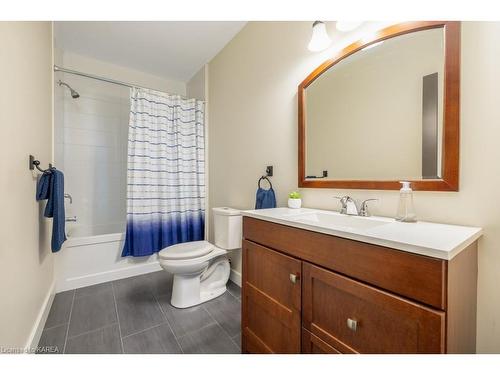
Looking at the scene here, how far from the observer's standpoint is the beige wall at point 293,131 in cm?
82

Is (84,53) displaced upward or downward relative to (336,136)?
upward

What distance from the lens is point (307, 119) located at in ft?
4.84

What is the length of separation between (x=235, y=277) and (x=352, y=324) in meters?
1.57

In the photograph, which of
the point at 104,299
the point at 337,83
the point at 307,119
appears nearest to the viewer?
the point at 337,83

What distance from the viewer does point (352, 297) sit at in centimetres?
75

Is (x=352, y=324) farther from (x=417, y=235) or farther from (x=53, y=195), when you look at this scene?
(x=53, y=195)

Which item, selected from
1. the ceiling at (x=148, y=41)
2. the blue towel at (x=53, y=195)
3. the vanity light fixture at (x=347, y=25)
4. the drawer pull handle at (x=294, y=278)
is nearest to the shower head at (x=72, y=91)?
the ceiling at (x=148, y=41)

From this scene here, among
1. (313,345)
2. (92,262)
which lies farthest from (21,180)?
(313,345)

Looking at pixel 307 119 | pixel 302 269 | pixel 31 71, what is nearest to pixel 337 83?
pixel 307 119

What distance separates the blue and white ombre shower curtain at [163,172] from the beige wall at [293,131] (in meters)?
0.24

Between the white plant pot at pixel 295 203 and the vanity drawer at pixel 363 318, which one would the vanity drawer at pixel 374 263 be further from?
the white plant pot at pixel 295 203

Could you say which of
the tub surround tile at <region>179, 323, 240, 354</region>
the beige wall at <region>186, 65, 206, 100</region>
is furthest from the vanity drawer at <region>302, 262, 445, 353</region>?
the beige wall at <region>186, 65, 206, 100</region>
